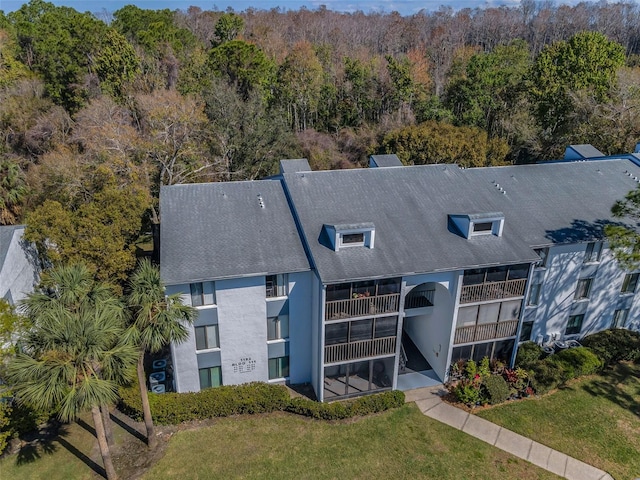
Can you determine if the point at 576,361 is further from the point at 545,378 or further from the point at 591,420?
the point at 591,420

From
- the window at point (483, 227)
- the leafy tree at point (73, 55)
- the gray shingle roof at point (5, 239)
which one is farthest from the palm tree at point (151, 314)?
the leafy tree at point (73, 55)

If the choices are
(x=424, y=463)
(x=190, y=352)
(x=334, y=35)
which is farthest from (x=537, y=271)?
(x=334, y=35)

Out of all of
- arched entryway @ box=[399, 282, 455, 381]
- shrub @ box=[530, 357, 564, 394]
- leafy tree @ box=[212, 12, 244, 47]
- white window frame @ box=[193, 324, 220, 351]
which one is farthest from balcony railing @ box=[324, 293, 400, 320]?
leafy tree @ box=[212, 12, 244, 47]

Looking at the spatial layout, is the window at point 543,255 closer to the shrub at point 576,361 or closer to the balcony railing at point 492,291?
the balcony railing at point 492,291

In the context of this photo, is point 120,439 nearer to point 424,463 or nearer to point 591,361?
point 424,463

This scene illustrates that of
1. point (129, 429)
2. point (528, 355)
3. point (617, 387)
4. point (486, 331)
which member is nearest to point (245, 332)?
point (129, 429)

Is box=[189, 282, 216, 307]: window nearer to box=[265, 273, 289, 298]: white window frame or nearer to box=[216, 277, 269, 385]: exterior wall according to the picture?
box=[216, 277, 269, 385]: exterior wall
